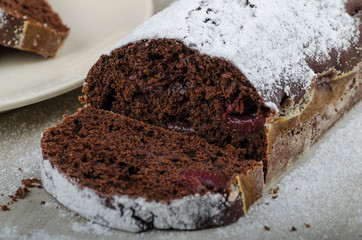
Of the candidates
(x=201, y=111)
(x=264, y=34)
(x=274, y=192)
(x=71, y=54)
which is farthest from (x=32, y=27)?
(x=274, y=192)

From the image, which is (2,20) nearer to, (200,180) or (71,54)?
(71,54)

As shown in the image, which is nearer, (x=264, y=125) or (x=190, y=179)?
(x=190, y=179)

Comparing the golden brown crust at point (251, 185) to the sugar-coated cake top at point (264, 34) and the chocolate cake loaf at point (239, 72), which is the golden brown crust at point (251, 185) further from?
the sugar-coated cake top at point (264, 34)

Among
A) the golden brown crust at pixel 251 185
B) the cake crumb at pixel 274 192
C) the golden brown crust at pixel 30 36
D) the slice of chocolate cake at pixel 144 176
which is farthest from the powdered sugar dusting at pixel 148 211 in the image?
the golden brown crust at pixel 30 36

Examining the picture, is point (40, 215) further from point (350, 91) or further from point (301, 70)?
point (350, 91)

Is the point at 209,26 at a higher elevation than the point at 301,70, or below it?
higher

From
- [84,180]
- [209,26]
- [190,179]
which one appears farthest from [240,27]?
[84,180]
